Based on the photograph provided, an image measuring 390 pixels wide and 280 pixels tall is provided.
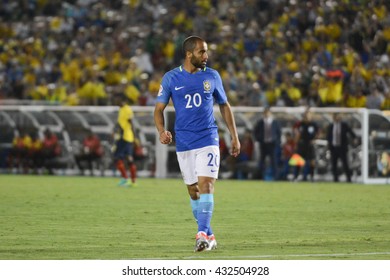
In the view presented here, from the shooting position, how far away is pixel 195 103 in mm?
14438

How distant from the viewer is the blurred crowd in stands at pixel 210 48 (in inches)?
1347

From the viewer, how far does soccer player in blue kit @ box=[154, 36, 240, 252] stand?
14.3 m

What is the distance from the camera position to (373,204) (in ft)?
74.1

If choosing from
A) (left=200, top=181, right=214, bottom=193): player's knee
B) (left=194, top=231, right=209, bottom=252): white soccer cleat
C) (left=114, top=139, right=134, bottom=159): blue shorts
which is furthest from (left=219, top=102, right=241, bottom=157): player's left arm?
(left=114, top=139, right=134, bottom=159): blue shorts

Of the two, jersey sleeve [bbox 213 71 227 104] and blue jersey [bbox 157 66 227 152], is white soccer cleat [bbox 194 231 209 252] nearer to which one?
blue jersey [bbox 157 66 227 152]

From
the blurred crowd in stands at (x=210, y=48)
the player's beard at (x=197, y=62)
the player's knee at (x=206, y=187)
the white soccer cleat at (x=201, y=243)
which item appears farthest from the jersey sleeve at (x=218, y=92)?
the blurred crowd in stands at (x=210, y=48)

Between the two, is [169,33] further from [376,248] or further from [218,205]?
[376,248]

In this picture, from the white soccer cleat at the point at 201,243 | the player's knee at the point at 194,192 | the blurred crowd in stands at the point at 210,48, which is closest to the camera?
the white soccer cleat at the point at 201,243

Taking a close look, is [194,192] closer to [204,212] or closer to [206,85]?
[204,212]

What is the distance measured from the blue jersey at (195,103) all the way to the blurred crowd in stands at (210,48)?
60.6 ft

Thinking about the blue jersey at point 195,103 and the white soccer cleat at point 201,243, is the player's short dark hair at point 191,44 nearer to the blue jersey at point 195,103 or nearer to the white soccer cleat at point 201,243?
the blue jersey at point 195,103

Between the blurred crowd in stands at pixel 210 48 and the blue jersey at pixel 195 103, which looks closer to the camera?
the blue jersey at pixel 195 103

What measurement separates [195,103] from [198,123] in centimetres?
25
